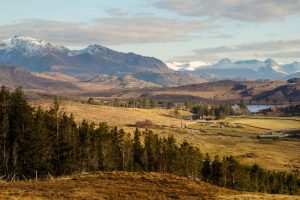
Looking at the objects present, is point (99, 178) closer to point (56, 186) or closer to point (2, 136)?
point (56, 186)

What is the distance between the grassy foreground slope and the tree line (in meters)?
16.1

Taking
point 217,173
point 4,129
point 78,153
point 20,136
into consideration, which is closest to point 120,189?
point 20,136

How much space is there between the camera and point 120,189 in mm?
62969

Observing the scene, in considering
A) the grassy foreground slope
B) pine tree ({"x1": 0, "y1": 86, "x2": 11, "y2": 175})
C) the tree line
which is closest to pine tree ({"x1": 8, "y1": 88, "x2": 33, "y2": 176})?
the tree line

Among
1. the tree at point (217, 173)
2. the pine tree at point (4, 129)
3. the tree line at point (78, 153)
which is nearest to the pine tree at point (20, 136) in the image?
the tree line at point (78, 153)

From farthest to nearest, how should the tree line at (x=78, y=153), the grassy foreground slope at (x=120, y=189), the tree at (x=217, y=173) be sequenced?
the tree at (x=217, y=173), the tree line at (x=78, y=153), the grassy foreground slope at (x=120, y=189)

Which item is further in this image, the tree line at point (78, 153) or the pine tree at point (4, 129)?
the tree line at point (78, 153)

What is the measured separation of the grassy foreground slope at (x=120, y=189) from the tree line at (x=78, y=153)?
635 inches

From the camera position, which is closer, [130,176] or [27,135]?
[130,176]

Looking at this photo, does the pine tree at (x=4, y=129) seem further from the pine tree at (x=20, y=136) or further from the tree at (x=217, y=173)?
the tree at (x=217, y=173)

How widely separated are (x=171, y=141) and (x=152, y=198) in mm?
83303

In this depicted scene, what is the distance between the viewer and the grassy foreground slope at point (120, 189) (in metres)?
58.9

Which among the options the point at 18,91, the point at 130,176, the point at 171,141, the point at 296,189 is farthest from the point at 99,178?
the point at 296,189

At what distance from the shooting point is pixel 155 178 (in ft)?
229
